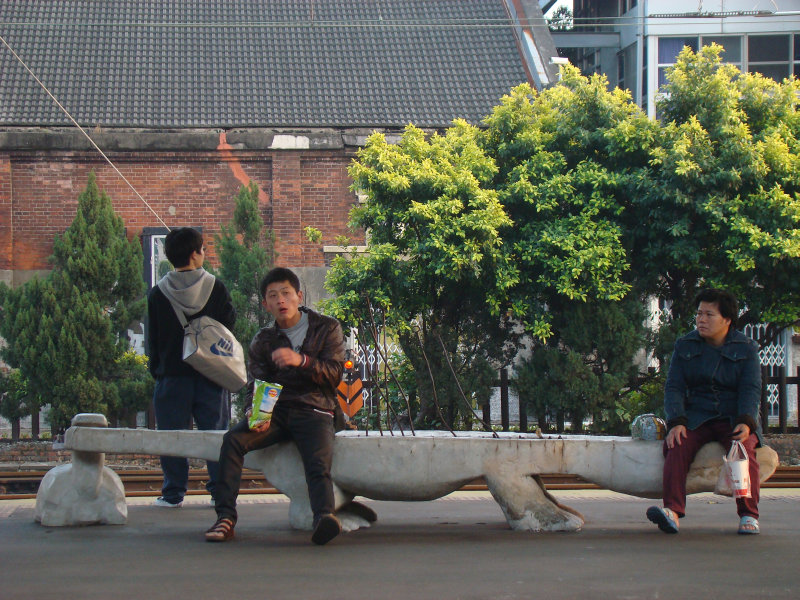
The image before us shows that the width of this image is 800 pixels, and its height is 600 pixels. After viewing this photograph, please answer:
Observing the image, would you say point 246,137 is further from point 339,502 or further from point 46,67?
point 339,502

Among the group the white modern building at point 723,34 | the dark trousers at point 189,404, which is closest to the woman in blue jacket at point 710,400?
the dark trousers at point 189,404

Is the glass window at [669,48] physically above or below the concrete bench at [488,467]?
above

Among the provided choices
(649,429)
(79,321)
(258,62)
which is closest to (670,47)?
(258,62)

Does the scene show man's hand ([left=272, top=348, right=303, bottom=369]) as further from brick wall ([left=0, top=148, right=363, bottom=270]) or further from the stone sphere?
brick wall ([left=0, top=148, right=363, bottom=270])

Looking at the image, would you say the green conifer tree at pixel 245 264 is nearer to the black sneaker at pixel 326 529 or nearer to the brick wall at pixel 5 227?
the brick wall at pixel 5 227

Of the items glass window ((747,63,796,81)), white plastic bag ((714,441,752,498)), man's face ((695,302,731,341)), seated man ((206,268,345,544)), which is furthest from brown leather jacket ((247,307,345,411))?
glass window ((747,63,796,81))

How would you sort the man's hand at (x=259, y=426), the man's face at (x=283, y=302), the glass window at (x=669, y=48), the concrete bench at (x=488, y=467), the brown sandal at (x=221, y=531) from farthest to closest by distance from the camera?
the glass window at (x=669, y=48)
the man's face at (x=283, y=302)
the concrete bench at (x=488, y=467)
the man's hand at (x=259, y=426)
the brown sandal at (x=221, y=531)

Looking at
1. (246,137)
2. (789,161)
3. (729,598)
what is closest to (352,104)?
(246,137)

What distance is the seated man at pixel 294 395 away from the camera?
6.34m

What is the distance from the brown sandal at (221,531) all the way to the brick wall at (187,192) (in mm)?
14717

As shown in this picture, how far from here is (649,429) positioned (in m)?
6.83

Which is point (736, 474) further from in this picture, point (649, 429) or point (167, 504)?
point (167, 504)

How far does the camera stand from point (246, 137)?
827 inches

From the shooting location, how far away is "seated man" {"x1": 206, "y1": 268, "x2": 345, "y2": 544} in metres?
6.34
